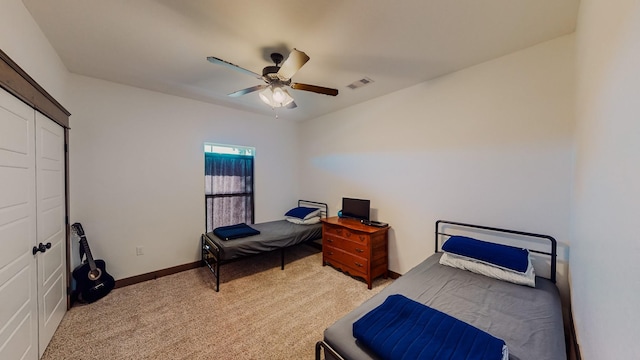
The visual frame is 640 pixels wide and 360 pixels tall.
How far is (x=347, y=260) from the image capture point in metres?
3.28

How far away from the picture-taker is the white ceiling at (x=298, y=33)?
5.42 ft

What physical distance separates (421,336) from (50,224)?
10.4 ft

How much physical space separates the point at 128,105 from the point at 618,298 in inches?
177

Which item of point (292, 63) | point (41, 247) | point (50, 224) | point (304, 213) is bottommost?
point (304, 213)

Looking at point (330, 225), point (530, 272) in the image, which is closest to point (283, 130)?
point (330, 225)

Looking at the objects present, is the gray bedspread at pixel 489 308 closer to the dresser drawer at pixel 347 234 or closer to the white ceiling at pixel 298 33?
the dresser drawer at pixel 347 234

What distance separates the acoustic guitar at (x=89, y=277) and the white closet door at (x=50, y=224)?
0.68 feet

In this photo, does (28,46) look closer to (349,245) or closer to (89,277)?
(89,277)

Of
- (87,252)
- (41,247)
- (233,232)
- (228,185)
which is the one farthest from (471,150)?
(87,252)

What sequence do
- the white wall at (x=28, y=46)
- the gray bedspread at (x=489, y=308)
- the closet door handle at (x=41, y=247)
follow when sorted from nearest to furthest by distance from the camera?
1. the gray bedspread at (x=489, y=308)
2. the white wall at (x=28, y=46)
3. the closet door handle at (x=41, y=247)

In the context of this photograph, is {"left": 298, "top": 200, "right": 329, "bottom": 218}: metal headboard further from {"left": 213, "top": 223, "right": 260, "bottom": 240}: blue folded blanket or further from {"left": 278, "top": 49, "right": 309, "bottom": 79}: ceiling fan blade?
{"left": 278, "top": 49, "right": 309, "bottom": 79}: ceiling fan blade

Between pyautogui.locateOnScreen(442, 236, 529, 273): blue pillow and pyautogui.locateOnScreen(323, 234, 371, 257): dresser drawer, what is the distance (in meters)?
0.99

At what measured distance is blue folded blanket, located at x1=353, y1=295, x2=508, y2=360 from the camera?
45.2 inches


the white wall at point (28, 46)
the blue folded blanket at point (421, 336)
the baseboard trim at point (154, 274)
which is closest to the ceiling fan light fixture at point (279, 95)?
the white wall at point (28, 46)
